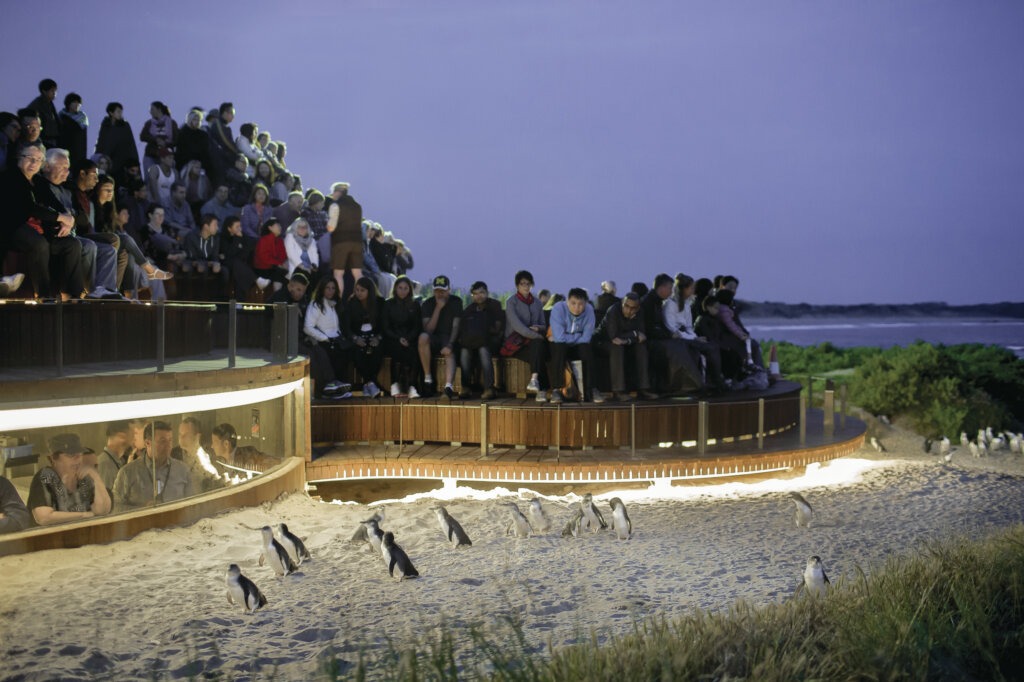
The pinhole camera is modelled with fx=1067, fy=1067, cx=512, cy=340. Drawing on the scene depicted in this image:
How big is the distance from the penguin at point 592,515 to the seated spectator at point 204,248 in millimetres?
6653

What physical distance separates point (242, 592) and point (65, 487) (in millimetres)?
2228

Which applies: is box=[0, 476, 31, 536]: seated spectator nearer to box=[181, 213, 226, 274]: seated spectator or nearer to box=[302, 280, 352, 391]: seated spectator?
box=[302, 280, 352, 391]: seated spectator

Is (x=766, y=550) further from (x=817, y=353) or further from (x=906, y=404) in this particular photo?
(x=817, y=353)

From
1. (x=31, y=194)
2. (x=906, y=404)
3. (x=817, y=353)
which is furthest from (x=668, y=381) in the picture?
(x=817, y=353)

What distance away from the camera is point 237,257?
14570 millimetres

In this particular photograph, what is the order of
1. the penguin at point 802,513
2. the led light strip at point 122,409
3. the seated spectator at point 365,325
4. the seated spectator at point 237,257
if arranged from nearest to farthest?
the led light strip at point 122,409 → the penguin at point 802,513 → the seated spectator at point 365,325 → the seated spectator at point 237,257

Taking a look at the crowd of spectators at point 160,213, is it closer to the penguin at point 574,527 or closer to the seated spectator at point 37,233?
the seated spectator at point 37,233

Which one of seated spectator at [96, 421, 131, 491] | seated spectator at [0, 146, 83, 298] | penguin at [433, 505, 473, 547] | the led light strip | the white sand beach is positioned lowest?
the white sand beach

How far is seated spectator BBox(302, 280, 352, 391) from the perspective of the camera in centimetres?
1349

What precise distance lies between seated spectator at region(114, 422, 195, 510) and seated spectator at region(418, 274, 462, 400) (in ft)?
15.5

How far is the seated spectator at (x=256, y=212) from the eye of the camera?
51.1 ft

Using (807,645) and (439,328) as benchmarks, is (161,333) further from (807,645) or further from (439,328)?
(807,645)

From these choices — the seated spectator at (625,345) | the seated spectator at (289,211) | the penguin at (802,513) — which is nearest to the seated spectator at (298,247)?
the seated spectator at (289,211)

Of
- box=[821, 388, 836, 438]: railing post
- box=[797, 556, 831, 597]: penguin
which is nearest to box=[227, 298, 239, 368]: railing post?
box=[797, 556, 831, 597]: penguin
